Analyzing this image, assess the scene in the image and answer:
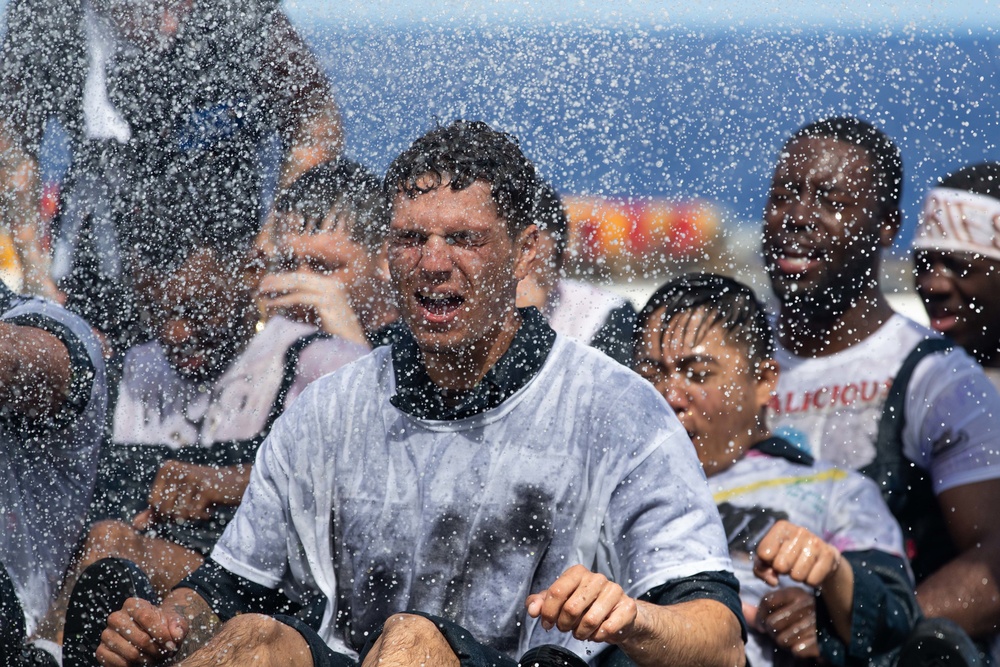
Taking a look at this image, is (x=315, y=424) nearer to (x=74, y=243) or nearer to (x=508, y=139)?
(x=508, y=139)

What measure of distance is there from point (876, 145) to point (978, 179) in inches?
9.5

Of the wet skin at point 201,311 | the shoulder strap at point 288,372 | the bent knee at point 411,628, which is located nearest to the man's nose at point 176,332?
the wet skin at point 201,311

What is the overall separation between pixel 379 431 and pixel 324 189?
3.39 feet

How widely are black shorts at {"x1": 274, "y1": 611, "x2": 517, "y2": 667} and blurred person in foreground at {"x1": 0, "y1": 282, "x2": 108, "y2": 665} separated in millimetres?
906

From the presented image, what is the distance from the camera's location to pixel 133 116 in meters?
3.17

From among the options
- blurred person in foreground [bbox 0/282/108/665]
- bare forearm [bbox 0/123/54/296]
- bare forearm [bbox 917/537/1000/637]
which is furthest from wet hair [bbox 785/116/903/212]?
bare forearm [bbox 0/123/54/296]

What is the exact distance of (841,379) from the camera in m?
2.65

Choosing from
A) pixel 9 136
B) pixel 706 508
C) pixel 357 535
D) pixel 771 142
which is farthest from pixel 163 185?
pixel 706 508

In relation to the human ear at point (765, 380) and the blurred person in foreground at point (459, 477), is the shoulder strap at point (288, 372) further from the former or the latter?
the human ear at point (765, 380)

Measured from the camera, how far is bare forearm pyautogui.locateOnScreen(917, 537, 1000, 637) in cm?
249

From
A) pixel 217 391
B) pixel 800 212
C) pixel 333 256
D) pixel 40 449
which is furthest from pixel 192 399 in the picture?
pixel 800 212

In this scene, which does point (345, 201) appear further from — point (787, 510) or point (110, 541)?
point (787, 510)

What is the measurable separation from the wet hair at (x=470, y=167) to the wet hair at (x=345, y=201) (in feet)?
2.45

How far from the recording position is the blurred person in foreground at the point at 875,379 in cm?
252
